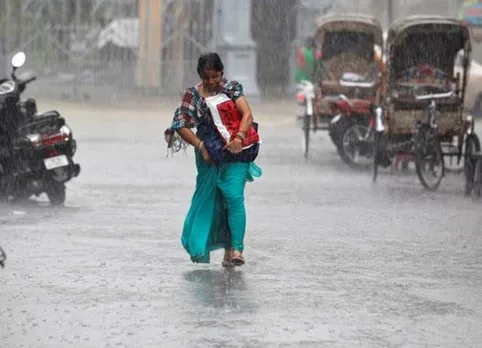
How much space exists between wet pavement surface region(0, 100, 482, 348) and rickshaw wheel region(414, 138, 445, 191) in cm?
20

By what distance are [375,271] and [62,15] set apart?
26.7 m

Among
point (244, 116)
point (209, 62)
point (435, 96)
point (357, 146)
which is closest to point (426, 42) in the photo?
point (357, 146)

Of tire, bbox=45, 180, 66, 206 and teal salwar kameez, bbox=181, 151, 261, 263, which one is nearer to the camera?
teal salwar kameez, bbox=181, 151, 261, 263

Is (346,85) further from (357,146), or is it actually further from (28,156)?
(28,156)

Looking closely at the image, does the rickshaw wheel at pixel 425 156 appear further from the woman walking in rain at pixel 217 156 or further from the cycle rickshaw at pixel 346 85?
the woman walking in rain at pixel 217 156

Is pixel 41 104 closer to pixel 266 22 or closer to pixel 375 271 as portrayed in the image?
pixel 266 22

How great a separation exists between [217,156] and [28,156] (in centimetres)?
505

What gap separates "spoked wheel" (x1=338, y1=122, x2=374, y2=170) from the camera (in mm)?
20750

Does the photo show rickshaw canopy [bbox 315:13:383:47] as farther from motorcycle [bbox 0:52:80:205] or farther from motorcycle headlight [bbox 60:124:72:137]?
motorcycle [bbox 0:52:80:205]

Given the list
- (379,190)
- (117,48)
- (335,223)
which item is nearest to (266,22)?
(117,48)

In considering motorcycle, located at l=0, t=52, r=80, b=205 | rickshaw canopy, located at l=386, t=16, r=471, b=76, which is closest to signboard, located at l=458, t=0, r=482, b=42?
rickshaw canopy, located at l=386, t=16, r=471, b=76

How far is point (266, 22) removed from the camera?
137ft

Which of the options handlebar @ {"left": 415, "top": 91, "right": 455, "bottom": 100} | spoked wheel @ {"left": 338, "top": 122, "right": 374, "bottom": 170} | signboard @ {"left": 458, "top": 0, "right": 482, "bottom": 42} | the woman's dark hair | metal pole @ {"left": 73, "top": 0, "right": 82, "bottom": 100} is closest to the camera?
the woman's dark hair

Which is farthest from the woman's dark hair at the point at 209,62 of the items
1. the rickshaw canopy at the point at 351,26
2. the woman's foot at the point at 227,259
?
the rickshaw canopy at the point at 351,26
